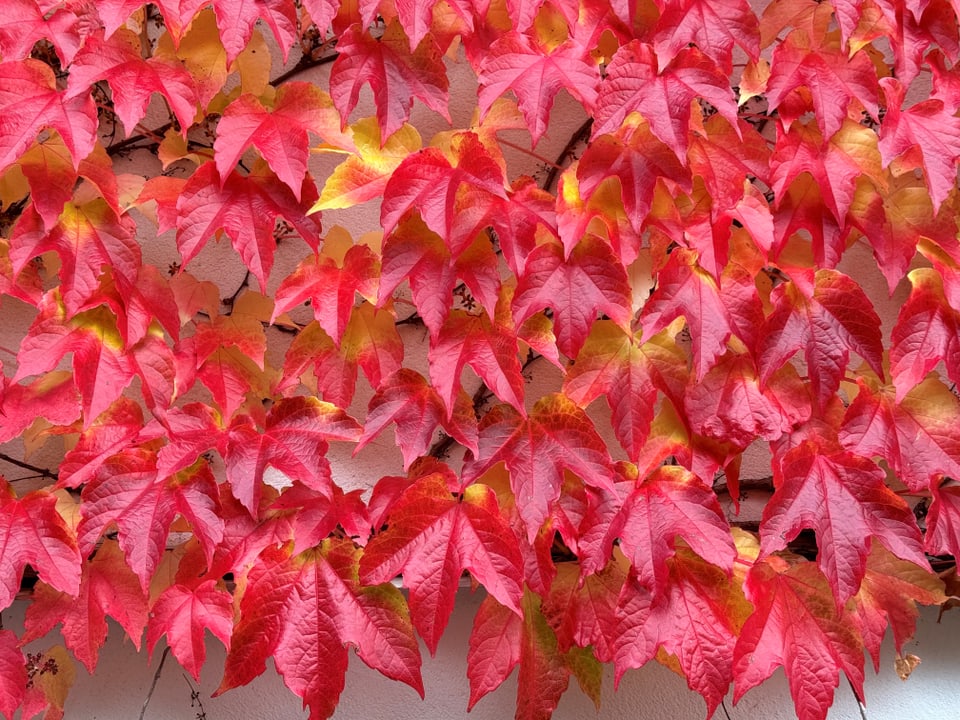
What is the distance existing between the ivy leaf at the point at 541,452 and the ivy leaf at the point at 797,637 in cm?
28

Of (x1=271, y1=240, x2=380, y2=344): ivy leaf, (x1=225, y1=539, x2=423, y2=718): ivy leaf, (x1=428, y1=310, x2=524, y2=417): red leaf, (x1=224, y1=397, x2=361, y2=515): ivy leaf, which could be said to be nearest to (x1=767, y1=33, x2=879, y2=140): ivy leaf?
(x1=428, y1=310, x2=524, y2=417): red leaf

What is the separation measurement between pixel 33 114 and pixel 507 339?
637 mm

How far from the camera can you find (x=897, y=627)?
122 centimetres

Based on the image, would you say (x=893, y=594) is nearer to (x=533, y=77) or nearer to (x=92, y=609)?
(x=533, y=77)

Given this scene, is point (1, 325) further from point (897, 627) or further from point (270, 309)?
point (897, 627)

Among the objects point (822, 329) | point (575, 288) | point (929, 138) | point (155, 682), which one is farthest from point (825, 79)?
point (155, 682)

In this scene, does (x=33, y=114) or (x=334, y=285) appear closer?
(x=33, y=114)

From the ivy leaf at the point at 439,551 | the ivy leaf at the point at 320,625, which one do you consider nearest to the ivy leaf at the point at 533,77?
the ivy leaf at the point at 439,551

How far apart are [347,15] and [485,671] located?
0.89 m

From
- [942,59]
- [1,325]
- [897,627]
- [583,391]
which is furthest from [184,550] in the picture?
[942,59]

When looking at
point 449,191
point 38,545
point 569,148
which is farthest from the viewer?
point 569,148

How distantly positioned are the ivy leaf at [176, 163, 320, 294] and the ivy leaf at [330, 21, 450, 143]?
0.14m

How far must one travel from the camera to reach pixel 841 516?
1.07m

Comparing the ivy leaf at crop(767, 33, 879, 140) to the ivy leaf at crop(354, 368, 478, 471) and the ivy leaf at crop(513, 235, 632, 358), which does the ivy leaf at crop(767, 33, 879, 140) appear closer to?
the ivy leaf at crop(513, 235, 632, 358)
